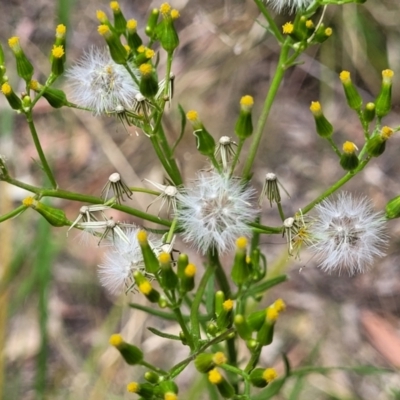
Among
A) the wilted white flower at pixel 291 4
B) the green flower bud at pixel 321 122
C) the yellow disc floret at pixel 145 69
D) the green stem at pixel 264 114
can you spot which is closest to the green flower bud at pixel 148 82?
the yellow disc floret at pixel 145 69

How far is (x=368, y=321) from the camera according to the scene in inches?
164

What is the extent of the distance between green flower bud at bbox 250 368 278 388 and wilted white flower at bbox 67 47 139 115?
99cm

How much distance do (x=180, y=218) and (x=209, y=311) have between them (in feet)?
2.18

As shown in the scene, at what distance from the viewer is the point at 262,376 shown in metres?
1.83

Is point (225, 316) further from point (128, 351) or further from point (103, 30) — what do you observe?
point (103, 30)

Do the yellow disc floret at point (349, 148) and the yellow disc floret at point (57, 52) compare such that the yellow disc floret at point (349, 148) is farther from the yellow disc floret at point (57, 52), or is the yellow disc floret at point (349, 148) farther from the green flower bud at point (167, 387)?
the yellow disc floret at point (57, 52)

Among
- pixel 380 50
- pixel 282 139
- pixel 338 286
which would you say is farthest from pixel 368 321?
pixel 380 50

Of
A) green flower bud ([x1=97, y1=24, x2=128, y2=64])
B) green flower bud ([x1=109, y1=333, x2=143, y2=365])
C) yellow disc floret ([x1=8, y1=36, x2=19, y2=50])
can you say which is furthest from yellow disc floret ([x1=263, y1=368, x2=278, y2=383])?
yellow disc floret ([x1=8, y1=36, x2=19, y2=50])

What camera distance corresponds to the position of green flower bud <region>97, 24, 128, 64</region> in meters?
2.03

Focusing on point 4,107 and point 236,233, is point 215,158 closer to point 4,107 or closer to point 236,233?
point 236,233

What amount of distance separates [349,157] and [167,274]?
2.22 feet

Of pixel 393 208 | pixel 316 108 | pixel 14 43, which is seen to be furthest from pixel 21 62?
pixel 393 208

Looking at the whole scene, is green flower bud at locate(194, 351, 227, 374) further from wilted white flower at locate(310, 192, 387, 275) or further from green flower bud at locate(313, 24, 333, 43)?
green flower bud at locate(313, 24, 333, 43)

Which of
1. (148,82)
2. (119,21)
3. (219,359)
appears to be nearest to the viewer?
(219,359)
